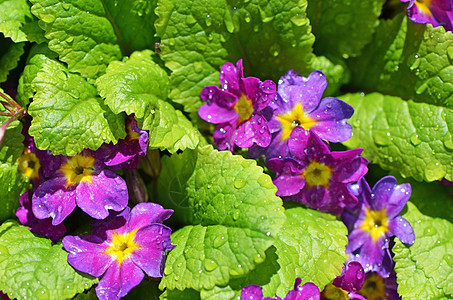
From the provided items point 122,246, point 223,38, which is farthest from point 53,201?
point 223,38

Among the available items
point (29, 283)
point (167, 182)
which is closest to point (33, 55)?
point (167, 182)

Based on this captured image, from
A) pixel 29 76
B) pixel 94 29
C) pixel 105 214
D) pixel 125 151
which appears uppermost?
pixel 94 29

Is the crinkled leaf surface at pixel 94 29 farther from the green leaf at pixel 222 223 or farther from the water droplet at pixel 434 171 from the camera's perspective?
the water droplet at pixel 434 171

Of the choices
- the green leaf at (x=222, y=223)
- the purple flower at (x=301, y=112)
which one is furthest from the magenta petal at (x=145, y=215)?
the purple flower at (x=301, y=112)

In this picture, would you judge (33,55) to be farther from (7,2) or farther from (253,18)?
(253,18)

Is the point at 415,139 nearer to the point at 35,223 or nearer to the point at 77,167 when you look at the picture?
the point at 77,167

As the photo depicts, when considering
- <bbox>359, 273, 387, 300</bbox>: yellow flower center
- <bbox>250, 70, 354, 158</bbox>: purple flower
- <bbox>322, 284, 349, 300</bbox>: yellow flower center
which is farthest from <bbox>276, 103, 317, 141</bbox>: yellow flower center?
<bbox>359, 273, 387, 300</bbox>: yellow flower center
